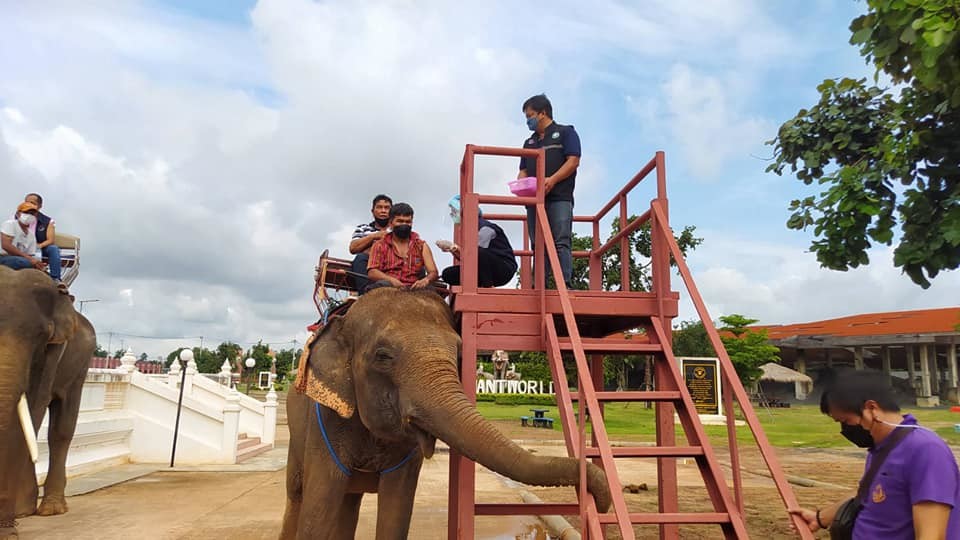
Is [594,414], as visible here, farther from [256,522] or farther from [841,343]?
[841,343]

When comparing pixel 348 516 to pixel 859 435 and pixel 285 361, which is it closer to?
pixel 859 435

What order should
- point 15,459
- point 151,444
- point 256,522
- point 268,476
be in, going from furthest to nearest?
1. point 151,444
2. point 268,476
3. point 256,522
4. point 15,459

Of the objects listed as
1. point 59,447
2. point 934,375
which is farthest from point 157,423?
point 934,375

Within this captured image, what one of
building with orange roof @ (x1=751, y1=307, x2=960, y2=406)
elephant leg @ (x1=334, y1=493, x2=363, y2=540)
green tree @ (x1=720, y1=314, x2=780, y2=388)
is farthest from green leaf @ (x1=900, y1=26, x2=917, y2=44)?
building with orange roof @ (x1=751, y1=307, x2=960, y2=406)

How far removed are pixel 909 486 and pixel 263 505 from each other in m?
9.11

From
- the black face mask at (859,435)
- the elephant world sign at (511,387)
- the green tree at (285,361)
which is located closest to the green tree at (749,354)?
the elephant world sign at (511,387)

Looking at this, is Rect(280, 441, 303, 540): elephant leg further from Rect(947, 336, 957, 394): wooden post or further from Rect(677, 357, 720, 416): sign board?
Rect(947, 336, 957, 394): wooden post

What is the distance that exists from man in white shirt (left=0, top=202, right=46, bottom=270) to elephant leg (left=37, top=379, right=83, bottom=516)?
2.43 meters

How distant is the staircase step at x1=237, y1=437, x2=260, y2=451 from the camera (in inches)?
657

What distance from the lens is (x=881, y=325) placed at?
43125mm

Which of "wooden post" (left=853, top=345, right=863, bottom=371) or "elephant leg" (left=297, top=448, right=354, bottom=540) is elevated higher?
"wooden post" (left=853, top=345, right=863, bottom=371)

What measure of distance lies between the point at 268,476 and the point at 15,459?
21.8 feet

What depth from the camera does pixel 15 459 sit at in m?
7.18

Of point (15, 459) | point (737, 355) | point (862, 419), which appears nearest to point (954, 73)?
point (862, 419)
